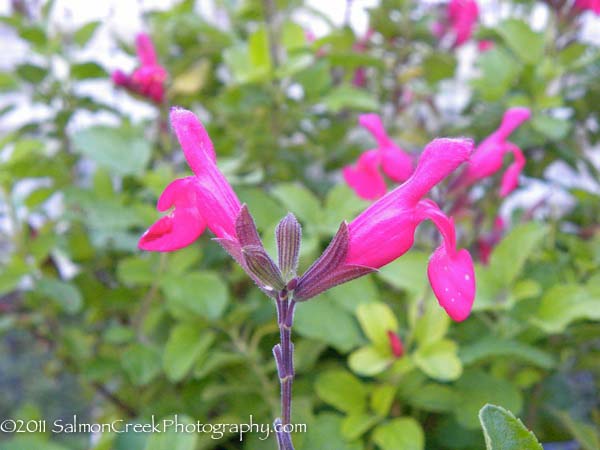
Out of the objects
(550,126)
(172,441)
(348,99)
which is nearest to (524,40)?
(550,126)

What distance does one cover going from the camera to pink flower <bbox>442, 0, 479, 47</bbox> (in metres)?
1.33

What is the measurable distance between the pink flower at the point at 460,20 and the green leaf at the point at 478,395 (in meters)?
0.84

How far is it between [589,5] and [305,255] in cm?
67

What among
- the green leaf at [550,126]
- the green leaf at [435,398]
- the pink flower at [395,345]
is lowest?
the green leaf at [435,398]

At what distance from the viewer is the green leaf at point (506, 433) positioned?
0.37 m

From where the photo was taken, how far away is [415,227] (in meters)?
0.48

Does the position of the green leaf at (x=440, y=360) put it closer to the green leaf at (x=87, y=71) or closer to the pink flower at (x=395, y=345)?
the pink flower at (x=395, y=345)

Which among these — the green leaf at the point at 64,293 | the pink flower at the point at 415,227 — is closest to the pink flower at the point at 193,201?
the pink flower at the point at 415,227

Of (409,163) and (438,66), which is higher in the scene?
(438,66)

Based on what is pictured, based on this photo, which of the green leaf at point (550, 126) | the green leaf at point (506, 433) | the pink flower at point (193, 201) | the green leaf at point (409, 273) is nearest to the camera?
the green leaf at point (506, 433)

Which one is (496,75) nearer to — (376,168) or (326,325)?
(376,168)

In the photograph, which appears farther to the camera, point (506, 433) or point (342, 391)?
point (342, 391)

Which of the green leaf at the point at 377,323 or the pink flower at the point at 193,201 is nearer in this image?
the pink flower at the point at 193,201

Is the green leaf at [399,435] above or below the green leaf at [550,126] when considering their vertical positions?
below
